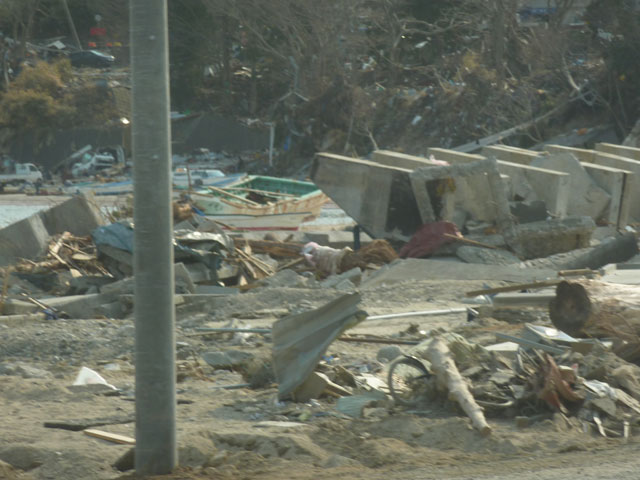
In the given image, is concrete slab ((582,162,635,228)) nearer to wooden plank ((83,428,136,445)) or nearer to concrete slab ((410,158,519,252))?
concrete slab ((410,158,519,252))

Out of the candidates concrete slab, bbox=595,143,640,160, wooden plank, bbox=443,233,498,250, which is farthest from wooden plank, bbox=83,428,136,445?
concrete slab, bbox=595,143,640,160

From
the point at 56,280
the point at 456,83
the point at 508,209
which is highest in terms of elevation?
the point at 456,83

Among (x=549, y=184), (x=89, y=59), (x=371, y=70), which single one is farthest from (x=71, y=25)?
(x=549, y=184)

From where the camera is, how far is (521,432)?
617 cm

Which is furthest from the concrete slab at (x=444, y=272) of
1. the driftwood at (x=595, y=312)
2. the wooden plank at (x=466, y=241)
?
the driftwood at (x=595, y=312)

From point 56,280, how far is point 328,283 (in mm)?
4126

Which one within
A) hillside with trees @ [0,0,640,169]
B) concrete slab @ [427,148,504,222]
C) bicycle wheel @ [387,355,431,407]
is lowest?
bicycle wheel @ [387,355,431,407]

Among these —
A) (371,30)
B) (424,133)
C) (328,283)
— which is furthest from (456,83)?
(328,283)

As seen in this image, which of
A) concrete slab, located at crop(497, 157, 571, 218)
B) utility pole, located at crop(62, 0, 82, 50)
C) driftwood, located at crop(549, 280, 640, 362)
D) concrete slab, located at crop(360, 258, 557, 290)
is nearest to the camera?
driftwood, located at crop(549, 280, 640, 362)

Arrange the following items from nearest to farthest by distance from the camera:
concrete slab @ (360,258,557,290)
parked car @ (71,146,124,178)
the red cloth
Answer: concrete slab @ (360,258,557,290), the red cloth, parked car @ (71,146,124,178)

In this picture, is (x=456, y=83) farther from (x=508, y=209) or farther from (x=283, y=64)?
(x=508, y=209)

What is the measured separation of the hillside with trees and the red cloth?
25.4 m

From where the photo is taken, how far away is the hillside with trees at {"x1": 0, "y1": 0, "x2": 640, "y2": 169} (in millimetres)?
42281

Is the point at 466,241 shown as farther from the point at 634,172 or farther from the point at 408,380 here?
the point at 408,380
